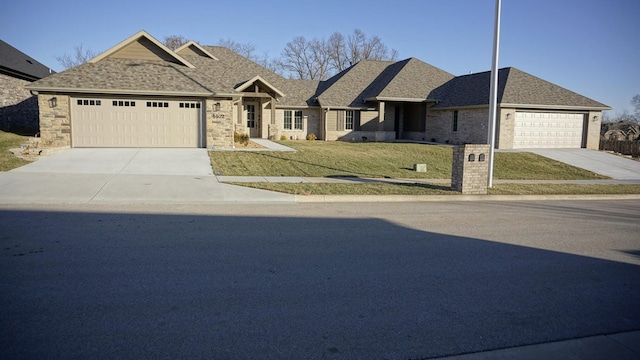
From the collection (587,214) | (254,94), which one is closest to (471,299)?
(587,214)

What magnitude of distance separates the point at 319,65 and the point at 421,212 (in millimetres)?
58286

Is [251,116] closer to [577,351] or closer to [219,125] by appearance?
[219,125]

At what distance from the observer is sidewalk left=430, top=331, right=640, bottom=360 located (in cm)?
403

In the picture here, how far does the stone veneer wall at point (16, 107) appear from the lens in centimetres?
2853

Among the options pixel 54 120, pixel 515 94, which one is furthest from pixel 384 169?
pixel 54 120

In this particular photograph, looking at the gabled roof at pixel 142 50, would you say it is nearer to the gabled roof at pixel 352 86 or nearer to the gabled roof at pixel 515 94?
the gabled roof at pixel 352 86

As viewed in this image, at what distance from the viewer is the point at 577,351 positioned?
4156 millimetres

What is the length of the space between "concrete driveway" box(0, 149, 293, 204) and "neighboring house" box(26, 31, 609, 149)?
3554 millimetres

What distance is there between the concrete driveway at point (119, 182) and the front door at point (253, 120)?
13.3 meters

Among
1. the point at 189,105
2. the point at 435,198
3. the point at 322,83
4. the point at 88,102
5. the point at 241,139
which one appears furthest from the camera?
the point at 322,83

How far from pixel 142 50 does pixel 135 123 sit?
16.7 ft

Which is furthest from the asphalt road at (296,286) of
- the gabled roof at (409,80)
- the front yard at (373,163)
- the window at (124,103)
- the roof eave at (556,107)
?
the gabled roof at (409,80)

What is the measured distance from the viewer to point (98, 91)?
2145cm

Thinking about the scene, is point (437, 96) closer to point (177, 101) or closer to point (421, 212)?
point (177, 101)
